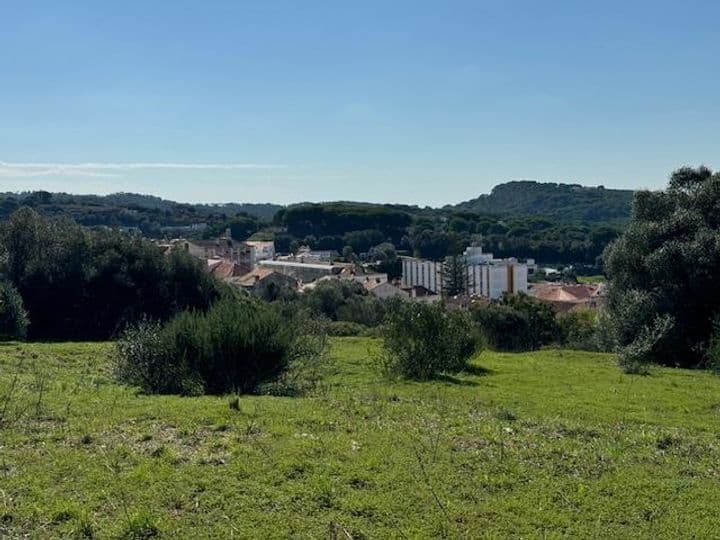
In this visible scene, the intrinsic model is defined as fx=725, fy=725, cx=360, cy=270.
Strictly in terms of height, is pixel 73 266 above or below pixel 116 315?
above

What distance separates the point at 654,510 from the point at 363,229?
12287 cm

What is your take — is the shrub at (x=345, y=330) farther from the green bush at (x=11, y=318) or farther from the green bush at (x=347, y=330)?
the green bush at (x=11, y=318)

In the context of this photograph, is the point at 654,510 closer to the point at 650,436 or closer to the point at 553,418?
the point at 650,436

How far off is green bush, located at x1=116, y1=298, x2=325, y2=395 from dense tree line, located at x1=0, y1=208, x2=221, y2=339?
19.3 meters

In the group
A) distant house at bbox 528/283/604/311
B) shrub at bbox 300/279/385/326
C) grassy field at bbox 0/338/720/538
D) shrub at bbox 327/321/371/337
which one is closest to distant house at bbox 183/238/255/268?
shrub at bbox 300/279/385/326

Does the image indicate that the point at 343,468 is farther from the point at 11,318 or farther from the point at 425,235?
the point at 425,235

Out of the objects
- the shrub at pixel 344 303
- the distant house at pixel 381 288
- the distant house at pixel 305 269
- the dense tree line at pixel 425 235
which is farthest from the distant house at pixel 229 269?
the dense tree line at pixel 425 235

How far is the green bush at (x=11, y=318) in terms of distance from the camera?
27.9m

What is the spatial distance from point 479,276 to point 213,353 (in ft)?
265

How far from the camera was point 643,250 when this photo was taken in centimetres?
2661

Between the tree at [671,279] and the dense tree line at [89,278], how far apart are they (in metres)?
19.2

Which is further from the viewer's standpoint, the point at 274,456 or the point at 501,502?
the point at 274,456

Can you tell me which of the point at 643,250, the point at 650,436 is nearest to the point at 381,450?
the point at 650,436

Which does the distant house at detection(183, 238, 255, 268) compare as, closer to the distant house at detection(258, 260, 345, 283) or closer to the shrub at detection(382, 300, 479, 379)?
the distant house at detection(258, 260, 345, 283)
